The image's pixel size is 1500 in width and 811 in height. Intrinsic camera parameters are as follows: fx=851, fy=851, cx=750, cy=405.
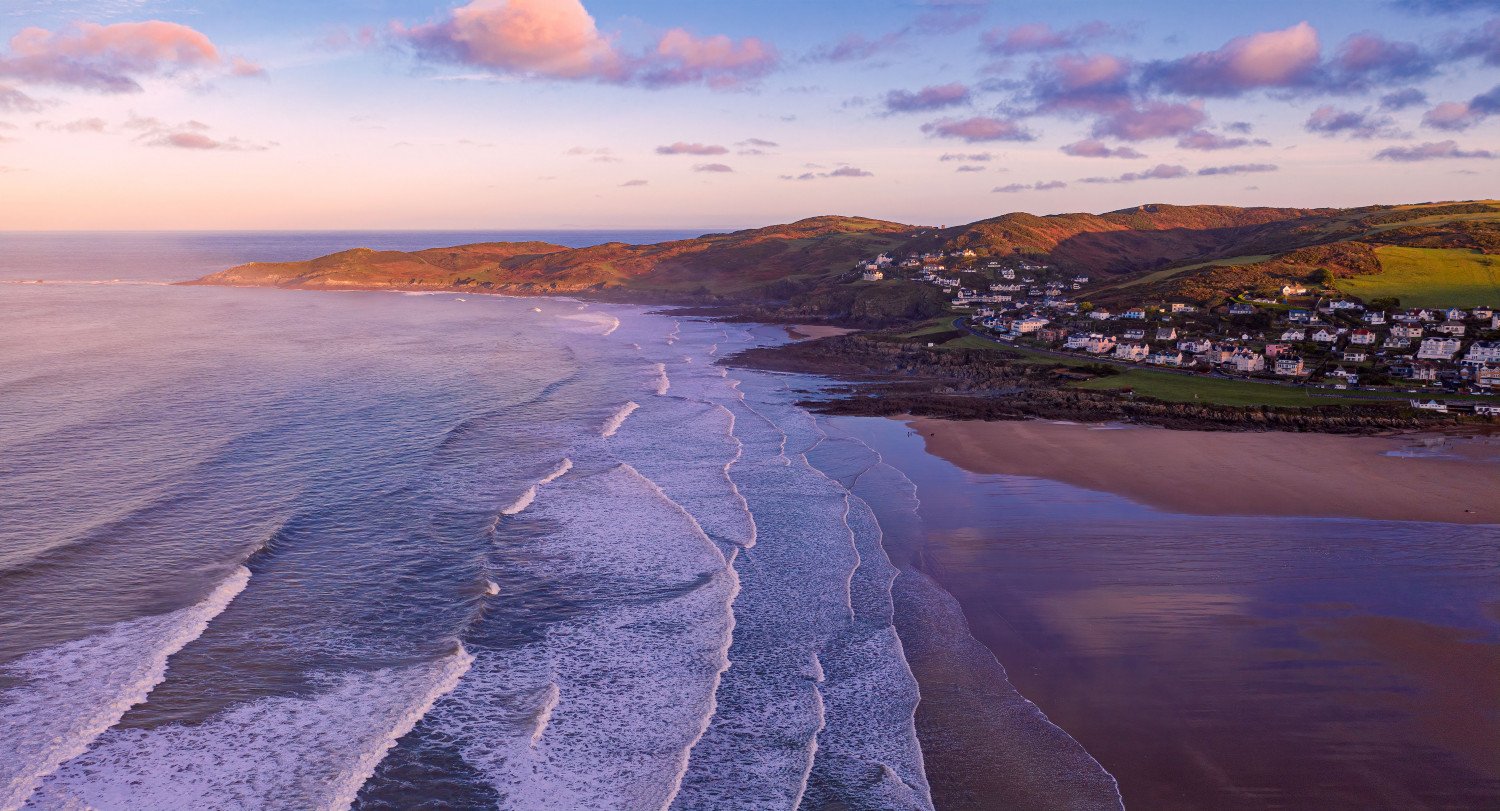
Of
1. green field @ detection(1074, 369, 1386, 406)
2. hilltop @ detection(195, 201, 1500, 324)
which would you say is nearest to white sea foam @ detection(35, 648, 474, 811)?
green field @ detection(1074, 369, 1386, 406)

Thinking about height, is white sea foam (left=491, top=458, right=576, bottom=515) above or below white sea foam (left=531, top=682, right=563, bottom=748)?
above

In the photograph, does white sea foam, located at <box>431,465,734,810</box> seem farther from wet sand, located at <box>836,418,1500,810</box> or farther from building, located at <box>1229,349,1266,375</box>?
building, located at <box>1229,349,1266,375</box>

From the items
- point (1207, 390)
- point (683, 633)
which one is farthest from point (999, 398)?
point (683, 633)

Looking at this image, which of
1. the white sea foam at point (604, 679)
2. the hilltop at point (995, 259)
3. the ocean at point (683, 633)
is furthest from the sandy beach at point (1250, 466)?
the hilltop at point (995, 259)

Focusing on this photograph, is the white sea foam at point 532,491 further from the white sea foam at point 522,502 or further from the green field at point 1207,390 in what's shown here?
the green field at point 1207,390

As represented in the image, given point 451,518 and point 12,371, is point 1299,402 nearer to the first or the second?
point 451,518

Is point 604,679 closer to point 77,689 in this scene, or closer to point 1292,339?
point 77,689

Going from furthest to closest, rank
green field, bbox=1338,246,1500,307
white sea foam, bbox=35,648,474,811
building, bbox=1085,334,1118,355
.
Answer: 1. green field, bbox=1338,246,1500,307
2. building, bbox=1085,334,1118,355
3. white sea foam, bbox=35,648,474,811
